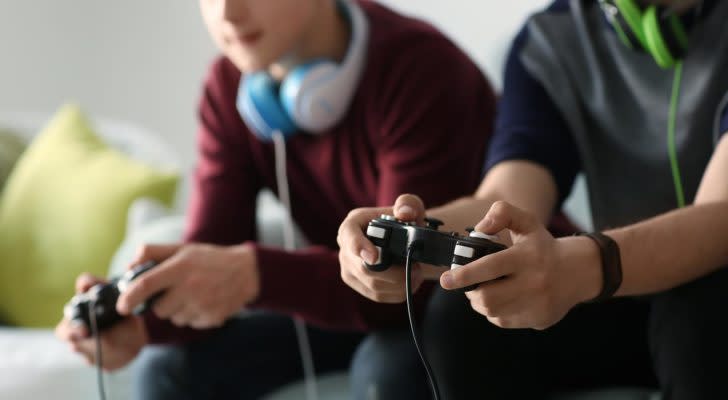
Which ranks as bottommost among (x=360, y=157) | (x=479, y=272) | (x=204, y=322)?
(x=204, y=322)

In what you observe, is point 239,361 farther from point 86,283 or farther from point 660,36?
point 660,36

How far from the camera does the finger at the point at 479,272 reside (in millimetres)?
564

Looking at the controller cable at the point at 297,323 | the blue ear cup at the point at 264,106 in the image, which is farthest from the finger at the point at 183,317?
the blue ear cup at the point at 264,106

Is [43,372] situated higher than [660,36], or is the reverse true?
[660,36]

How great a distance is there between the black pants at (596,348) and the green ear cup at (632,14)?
0.82 feet

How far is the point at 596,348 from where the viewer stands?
85cm

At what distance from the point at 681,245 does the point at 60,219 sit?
1.12 meters

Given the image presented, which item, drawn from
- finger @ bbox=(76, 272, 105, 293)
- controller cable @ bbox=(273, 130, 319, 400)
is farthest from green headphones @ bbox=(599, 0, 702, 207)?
finger @ bbox=(76, 272, 105, 293)

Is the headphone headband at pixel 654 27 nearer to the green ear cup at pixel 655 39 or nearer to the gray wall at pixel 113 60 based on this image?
the green ear cup at pixel 655 39

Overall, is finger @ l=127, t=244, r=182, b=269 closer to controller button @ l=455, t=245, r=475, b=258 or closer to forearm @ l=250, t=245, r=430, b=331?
forearm @ l=250, t=245, r=430, b=331

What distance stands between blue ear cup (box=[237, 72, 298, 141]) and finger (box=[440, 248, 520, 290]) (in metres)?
0.54

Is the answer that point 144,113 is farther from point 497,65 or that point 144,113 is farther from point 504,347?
point 504,347

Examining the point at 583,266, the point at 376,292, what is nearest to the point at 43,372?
the point at 376,292

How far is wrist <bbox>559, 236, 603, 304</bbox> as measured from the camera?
65cm
